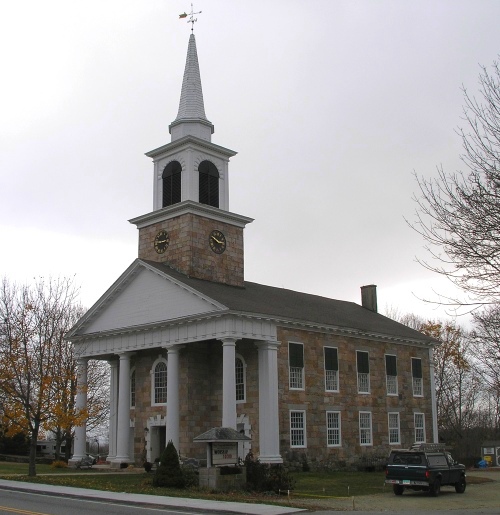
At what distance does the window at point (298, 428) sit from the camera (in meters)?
38.4

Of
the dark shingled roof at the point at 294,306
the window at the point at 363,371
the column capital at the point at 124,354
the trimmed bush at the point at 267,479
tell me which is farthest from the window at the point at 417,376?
the trimmed bush at the point at 267,479

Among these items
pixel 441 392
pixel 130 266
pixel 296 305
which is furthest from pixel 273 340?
pixel 441 392

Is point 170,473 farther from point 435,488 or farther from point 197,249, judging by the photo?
point 197,249

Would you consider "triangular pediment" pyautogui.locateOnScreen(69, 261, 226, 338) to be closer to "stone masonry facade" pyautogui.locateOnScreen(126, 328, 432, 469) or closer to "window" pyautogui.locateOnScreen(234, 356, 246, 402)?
"stone masonry facade" pyautogui.locateOnScreen(126, 328, 432, 469)

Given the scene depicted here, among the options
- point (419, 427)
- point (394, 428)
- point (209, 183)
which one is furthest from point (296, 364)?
point (419, 427)

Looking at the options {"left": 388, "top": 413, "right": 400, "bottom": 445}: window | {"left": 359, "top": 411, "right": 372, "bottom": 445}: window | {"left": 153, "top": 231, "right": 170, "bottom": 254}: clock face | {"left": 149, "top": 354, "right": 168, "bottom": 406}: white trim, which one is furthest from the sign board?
{"left": 388, "top": 413, "right": 400, "bottom": 445}: window

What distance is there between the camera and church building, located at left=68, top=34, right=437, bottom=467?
123 ft

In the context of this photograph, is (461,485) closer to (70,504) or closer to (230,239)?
(70,504)

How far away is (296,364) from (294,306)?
525 cm

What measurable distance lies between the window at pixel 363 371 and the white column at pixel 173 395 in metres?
11.9

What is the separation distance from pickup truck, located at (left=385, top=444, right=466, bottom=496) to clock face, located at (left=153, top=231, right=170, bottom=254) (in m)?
21.2

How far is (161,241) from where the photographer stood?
4419 centimetres

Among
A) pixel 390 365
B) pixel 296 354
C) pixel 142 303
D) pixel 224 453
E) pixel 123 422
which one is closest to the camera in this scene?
Result: pixel 224 453

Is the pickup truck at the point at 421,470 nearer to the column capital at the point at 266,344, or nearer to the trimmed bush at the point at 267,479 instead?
the trimmed bush at the point at 267,479
